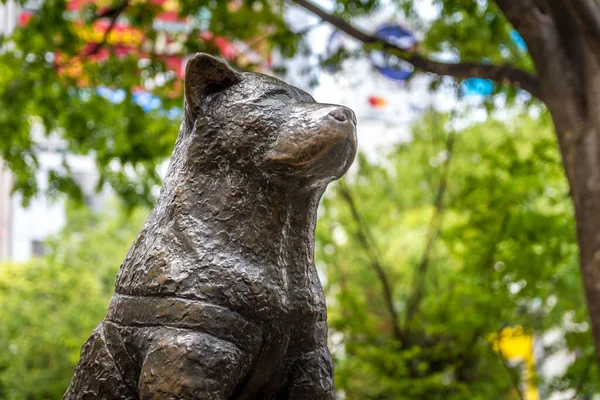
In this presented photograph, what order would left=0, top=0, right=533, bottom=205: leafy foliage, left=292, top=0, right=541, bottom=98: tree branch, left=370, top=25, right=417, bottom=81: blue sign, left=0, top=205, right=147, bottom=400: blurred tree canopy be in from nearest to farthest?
left=292, top=0, right=541, bottom=98: tree branch, left=370, top=25, right=417, bottom=81: blue sign, left=0, top=0, right=533, bottom=205: leafy foliage, left=0, top=205, right=147, bottom=400: blurred tree canopy

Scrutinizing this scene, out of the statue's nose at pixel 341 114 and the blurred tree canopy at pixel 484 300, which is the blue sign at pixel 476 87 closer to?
the blurred tree canopy at pixel 484 300

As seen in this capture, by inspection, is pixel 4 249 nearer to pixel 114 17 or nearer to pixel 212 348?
pixel 114 17

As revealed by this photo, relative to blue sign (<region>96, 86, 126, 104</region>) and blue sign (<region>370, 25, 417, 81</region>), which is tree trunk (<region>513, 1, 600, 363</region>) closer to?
blue sign (<region>370, 25, 417, 81</region>)

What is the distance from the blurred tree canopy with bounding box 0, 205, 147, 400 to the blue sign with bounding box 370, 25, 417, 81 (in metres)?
5.51

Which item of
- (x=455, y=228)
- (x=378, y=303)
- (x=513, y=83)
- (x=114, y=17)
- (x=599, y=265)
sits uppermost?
(x=114, y=17)

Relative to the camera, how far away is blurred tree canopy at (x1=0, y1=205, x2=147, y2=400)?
33.1 feet

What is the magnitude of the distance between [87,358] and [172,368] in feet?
1.21

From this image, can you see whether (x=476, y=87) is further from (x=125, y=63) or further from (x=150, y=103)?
(x=150, y=103)

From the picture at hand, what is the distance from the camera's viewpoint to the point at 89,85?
6.89 meters

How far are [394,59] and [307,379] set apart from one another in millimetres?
4243

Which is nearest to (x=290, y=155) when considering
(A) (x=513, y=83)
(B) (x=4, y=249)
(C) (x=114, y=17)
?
(A) (x=513, y=83)

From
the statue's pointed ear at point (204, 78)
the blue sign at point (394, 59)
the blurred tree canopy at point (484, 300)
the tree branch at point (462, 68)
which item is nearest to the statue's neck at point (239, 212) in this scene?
the statue's pointed ear at point (204, 78)

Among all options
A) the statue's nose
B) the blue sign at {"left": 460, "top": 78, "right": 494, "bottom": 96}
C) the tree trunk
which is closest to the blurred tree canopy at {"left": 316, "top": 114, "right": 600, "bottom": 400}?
the blue sign at {"left": 460, "top": 78, "right": 494, "bottom": 96}

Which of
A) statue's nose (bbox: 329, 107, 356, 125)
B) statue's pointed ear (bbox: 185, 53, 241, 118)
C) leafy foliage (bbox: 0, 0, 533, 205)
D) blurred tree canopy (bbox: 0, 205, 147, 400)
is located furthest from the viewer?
blurred tree canopy (bbox: 0, 205, 147, 400)
